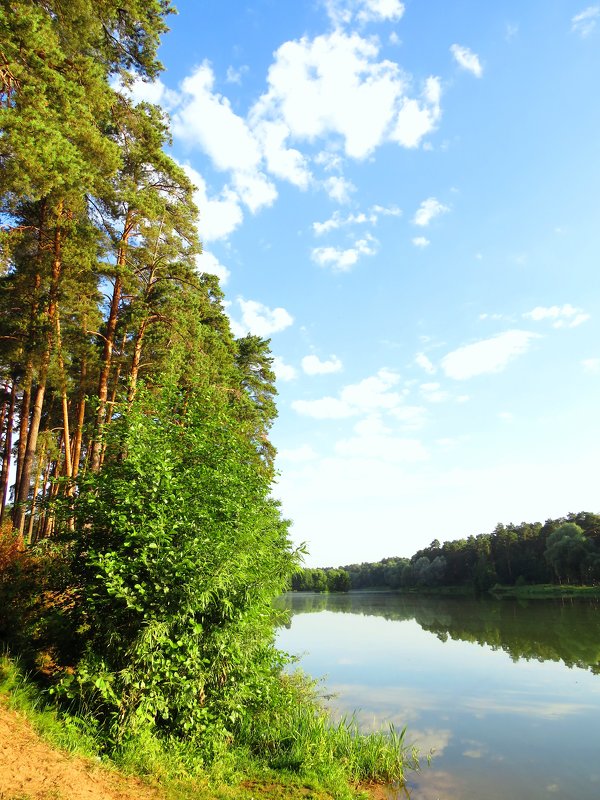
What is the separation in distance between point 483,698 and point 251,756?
1090 cm

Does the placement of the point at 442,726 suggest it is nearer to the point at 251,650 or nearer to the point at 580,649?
the point at 251,650

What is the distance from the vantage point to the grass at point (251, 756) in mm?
6398

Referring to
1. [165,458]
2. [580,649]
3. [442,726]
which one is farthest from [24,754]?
[580,649]

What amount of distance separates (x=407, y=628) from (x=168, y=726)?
33614 mm

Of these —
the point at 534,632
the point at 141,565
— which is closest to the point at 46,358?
the point at 141,565

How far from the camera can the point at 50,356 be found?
14.6 metres

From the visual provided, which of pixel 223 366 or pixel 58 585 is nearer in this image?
pixel 58 585

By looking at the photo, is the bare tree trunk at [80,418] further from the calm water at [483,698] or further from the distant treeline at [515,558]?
the distant treeline at [515,558]

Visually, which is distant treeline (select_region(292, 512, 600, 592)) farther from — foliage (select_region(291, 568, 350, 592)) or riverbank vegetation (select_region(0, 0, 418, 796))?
riverbank vegetation (select_region(0, 0, 418, 796))

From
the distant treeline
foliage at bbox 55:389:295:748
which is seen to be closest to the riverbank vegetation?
foliage at bbox 55:389:295:748

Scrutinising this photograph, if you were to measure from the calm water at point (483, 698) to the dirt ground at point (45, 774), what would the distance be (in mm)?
5664

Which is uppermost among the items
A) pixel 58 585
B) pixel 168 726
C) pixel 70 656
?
pixel 58 585

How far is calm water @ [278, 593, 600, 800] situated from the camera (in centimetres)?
991

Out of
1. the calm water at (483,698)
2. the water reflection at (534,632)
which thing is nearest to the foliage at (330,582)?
the water reflection at (534,632)
